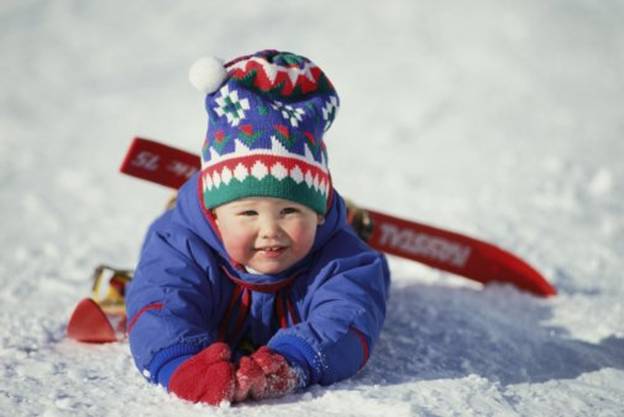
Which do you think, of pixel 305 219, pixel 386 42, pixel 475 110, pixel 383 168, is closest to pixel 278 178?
pixel 305 219

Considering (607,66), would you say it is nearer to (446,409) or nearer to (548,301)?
(548,301)

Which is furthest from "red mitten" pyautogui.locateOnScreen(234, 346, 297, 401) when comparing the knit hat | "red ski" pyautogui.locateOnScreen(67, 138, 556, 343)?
"red ski" pyautogui.locateOnScreen(67, 138, 556, 343)

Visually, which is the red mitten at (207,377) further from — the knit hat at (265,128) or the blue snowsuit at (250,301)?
the knit hat at (265,128)

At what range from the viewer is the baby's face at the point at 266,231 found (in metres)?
2.08

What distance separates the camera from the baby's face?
208cm

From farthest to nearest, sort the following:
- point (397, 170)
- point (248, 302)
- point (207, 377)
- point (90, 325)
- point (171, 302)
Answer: point (397, 170)
point (90, 325)
point (248, 302)
point (171, 302)
point (207, 377)

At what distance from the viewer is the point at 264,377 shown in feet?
6.07

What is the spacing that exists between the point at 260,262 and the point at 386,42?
14.2 feet

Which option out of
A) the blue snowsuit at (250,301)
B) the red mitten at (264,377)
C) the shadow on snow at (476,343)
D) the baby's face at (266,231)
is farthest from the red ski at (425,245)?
the red mitten at (264,377)

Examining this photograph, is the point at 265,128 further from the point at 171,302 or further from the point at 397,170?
the point at 397,170

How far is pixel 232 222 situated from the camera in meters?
2.10

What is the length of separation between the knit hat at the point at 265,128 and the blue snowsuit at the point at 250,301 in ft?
0.50

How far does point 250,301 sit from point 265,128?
0.51 metres

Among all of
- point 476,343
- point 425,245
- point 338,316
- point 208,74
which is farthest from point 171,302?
point 425,245
